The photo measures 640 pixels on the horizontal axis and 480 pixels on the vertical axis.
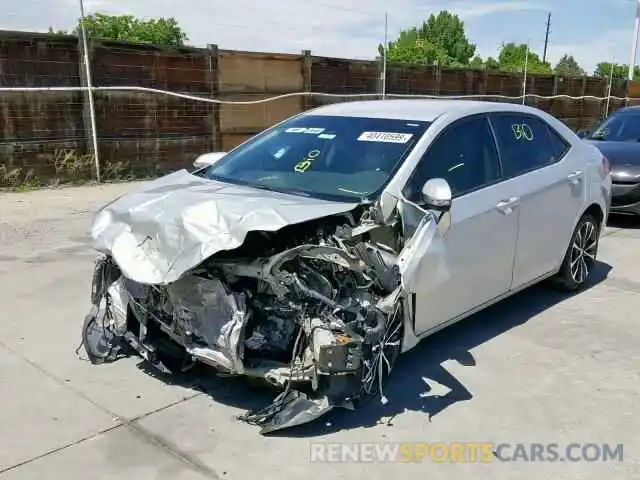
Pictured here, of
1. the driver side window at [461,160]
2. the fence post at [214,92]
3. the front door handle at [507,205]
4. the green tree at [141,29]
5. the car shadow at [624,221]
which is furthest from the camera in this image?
the green tree at [141,29]

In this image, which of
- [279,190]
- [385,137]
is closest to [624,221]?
[385,137]

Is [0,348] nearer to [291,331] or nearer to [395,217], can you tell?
[291,331]

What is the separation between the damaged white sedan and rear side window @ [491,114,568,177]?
0.03 metres

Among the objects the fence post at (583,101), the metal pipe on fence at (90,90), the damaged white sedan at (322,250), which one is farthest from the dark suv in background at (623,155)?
the fence post at (583,101)

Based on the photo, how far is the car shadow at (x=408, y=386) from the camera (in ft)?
11.9

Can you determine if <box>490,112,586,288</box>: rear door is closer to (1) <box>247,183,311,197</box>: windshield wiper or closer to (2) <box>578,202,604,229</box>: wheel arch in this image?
(2) <box>578,202,604,229</box>: wheel arch

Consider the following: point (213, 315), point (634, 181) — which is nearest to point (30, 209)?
point (213, 315)

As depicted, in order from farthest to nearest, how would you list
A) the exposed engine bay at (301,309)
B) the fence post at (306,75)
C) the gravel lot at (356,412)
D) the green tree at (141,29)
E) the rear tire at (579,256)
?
the green tree at (141,29)
the fence post at (306,75)
the rear tire at (579,256)
the exposed engine bay at (301,309)
the gravel lot at (356,412)

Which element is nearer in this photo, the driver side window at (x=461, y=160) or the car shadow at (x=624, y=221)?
the driver side window at (x=461, y=160)

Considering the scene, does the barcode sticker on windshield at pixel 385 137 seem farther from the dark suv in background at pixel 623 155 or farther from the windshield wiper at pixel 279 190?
the dark suv in background at pixel 623 155

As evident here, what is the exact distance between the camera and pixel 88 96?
1094cm

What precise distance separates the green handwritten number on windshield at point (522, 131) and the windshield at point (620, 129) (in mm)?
5174

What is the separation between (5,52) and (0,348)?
725 cm

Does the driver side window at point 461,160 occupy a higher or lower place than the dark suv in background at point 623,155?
higher
